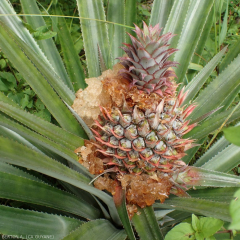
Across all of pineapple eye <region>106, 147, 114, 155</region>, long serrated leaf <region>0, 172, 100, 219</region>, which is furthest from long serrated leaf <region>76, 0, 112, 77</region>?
long serrated leaf <region>0, 172, 100, 219</region>

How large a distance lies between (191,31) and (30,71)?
1.15 meters

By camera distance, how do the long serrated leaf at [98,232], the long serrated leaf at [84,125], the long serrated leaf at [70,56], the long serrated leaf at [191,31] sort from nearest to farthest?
1. the long serrated leaf at [98,232]
2. the long serrated leaf at [84,125]
3. the long serrated leaf at [191,31]
4. the long serrated leaf at [70,56]

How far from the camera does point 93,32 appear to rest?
5.66 feet

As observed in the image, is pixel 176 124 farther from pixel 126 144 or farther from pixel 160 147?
pixel 126 144

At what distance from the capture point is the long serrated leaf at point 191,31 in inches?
65.5

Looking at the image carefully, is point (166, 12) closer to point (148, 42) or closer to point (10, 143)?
point (148, 42)

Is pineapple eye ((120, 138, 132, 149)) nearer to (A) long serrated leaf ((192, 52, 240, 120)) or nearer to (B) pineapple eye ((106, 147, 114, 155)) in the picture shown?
(B) pineapple eye ((106, 147, 114, 155))

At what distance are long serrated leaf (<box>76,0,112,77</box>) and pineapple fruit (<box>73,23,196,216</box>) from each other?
1.04 ft

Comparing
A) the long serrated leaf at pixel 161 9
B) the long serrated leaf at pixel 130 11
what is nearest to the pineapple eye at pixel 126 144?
the long serrated leaf at pixel 161 9

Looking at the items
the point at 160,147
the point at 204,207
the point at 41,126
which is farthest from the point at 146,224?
the point at 41,126

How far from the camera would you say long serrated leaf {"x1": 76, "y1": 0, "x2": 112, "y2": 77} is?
167 centimetres

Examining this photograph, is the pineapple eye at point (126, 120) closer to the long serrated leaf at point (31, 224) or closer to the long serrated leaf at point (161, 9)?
the long serrated leaf at point (31, 224)

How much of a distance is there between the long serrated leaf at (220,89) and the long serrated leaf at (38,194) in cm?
98

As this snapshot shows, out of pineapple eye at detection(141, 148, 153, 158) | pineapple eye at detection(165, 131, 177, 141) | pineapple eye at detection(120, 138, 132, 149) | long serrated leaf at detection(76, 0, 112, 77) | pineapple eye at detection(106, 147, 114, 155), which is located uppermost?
long serrated leaf at detection(76, 0, 112, 77)
